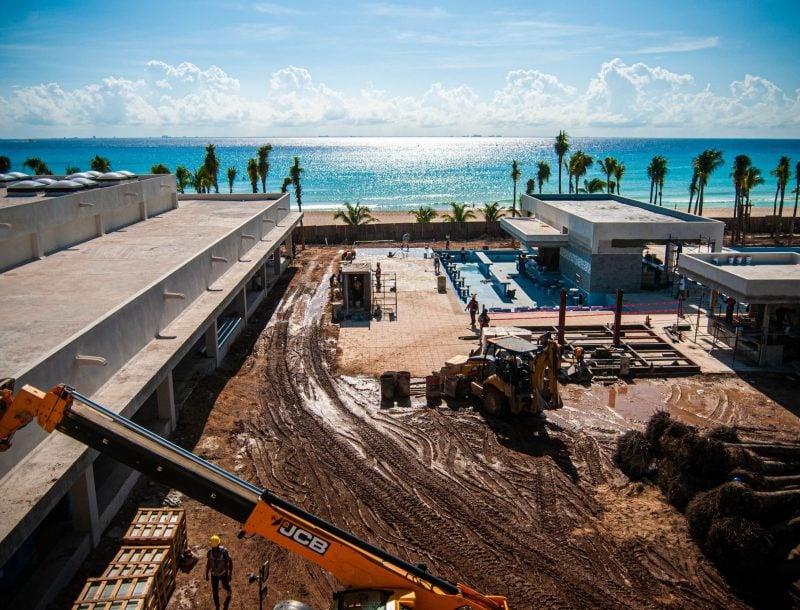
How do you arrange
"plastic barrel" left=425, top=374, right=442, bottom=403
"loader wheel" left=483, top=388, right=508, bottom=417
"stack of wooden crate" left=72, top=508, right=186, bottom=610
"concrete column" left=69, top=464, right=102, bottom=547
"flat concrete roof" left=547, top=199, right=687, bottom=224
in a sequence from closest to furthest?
"stack of wooden crate" left=72, top=508, right=186, bottom=610 → "concrete column" left=69, top=464, right=102, bottom=547 → "loader wheel" left=483, top=388, right=508, bottom=417 → "plastic barrel" left=425, top=374, right=442, bottom=403 → "flat concrete roof" left=547, top=199, right=687, bottom=224

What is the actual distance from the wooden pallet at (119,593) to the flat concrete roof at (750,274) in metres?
20.2

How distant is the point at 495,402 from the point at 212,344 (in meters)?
9.70

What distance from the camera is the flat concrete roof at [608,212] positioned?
113 ft

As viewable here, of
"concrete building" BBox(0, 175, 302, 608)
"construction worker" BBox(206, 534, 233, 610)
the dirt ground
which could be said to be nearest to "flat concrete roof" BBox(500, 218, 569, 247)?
"concrete building" BBox(0, 175, 302, 608)

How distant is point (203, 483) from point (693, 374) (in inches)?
728

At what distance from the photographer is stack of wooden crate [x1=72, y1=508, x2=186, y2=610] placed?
31.9 feet

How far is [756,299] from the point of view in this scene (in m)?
22.0

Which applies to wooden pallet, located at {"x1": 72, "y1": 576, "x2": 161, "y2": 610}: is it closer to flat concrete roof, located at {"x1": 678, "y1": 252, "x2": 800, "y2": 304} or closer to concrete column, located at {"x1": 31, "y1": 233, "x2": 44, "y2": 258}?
concrete column, located at {"x1": 31, "y1": 233, "x2": 44, "y2": 258}

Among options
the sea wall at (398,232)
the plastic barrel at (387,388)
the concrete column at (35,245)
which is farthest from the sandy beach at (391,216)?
the plastic barrel at (387,388)

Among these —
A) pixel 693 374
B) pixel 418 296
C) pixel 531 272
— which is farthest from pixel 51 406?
pixel 531 272

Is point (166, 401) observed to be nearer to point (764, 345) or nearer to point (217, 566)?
point (217, 566)

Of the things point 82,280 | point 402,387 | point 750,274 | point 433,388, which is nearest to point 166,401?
point 82,280

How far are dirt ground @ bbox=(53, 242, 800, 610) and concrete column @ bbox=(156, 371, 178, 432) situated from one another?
474 millimetres

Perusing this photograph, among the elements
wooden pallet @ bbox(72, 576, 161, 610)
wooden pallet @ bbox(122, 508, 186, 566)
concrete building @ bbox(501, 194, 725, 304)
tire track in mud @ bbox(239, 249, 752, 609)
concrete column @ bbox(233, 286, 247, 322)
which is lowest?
tire track in mud @ bbox(239, 249, 752, 609)
